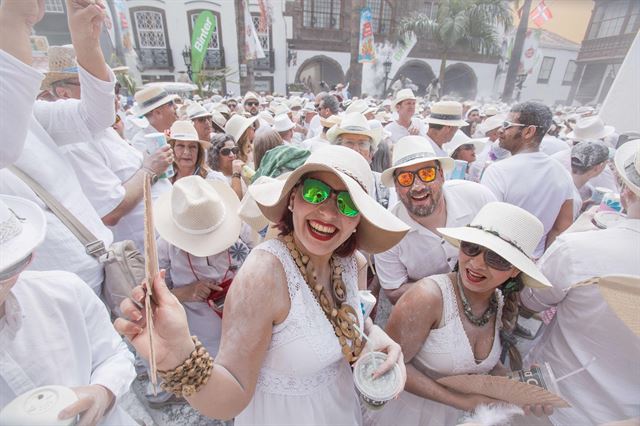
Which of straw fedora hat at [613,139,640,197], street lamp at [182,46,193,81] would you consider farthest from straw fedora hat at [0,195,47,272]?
street lamp at [182,46,193,81]

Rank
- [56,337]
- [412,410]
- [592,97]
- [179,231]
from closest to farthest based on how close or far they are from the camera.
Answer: [56,337]
[412,410]
[179,231]
[592,97]

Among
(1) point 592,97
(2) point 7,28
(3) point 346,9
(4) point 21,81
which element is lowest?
(1) point 592,97

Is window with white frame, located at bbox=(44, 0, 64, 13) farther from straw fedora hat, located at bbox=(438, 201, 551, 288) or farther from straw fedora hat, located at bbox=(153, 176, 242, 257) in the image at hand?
straw fedora hat, located at bbox=(438, 201, 551, 288)

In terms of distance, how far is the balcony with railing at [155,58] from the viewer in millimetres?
24906

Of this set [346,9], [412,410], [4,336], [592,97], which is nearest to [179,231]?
[4,336]

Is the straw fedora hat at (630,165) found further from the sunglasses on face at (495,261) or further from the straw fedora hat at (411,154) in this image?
the straw fedora hat at (411,154)

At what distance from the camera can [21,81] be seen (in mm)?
1274

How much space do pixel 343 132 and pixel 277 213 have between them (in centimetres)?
244

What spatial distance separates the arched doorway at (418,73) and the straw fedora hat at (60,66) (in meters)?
31.1

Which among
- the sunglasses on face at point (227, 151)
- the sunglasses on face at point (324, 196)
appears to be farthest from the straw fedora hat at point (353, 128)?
the sunglasses on face at point (324, 196)

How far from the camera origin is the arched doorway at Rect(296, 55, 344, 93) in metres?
28.6

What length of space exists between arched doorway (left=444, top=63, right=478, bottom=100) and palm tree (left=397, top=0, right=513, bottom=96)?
116 inches

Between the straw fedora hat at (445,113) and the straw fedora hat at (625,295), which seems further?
the straw fedora hat at (445,113)

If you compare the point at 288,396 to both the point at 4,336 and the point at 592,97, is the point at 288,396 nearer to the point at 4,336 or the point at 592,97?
the point at 4,336
